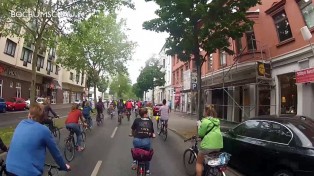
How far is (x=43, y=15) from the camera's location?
16.7m

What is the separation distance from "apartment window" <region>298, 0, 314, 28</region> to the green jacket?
33.9 ft

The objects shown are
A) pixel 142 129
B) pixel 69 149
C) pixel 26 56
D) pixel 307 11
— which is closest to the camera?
pixel 142 129

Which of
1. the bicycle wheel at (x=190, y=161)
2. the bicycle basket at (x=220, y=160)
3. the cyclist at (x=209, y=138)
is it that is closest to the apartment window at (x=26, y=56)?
the bicycle wheel at (x=190, y=161)

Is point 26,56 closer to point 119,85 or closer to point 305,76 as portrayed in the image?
point 305,76

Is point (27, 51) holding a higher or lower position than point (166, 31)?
higher

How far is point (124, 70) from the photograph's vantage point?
159 feet

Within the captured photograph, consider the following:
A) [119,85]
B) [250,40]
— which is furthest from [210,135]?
[119,85]

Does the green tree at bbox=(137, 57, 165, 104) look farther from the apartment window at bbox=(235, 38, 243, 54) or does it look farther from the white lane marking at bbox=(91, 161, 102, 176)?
the white lane marking at bbox=(91, 161, 102, 176)

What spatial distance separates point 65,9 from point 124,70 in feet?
103

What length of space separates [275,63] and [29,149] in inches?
677

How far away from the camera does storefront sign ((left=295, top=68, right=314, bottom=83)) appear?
14.6 m

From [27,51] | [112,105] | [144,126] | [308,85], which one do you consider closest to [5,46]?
[27,51]

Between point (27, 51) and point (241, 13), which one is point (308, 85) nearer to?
point (241, 13)

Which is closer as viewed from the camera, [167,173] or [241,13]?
[167,173]
